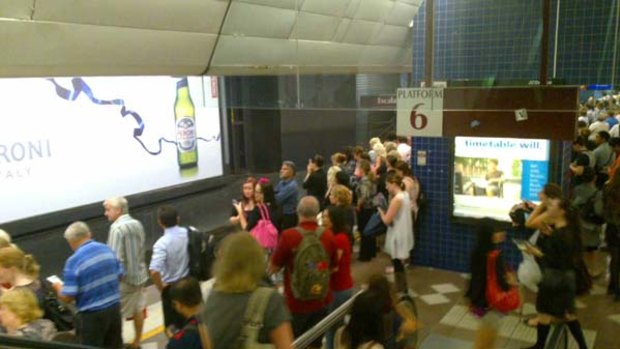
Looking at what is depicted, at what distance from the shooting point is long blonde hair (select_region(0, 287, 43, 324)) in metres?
3.23

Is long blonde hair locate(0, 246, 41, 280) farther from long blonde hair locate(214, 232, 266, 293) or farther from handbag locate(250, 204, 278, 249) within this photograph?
handbag locate(250, 204, 278, 249)

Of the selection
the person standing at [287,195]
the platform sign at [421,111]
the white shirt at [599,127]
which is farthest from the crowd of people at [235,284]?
the white shirt at [599,127]

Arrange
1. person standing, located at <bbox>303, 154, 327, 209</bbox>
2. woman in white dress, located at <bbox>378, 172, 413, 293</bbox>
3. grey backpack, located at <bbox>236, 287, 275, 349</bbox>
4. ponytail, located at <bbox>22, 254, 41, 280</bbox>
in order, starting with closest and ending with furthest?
grey backpack, located at <bbox>236, 287, 275, 349</bbox> < ponytail, located at <bbox>22, 254, 41, 280</bbox> < woman in white dress, located at <bbox>378, 172, 413, 293</bbox> < person standing, located at <bbox>303, 154, 327, 209</bbox>

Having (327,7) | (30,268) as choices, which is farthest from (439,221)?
(30,268)

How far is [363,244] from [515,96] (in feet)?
11.0

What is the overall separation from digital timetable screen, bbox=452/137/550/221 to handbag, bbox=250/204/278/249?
7.16 ft

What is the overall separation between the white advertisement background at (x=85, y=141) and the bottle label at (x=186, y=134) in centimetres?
17

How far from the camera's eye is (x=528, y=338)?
488 centimetres

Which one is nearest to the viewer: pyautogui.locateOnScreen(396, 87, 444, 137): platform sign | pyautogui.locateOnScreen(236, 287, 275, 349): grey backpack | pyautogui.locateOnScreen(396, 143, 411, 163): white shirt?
pyautogui.locateOnScreen(236, 287, 275, 349): grey backpack

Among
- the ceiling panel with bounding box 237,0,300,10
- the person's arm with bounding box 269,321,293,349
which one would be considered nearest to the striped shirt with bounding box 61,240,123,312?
the person's arm with bounding box 269,321,293,349

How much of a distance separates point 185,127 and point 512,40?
5611 mm

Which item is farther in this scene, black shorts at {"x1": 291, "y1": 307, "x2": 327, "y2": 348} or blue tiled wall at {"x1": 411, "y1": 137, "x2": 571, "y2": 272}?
blue tiled wall at {"x1": 411, "y1": 137, "x2": 571, "y2": 272}

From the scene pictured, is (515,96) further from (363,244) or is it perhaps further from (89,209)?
(89,209)

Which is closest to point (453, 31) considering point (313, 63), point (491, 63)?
point (491, 63)
